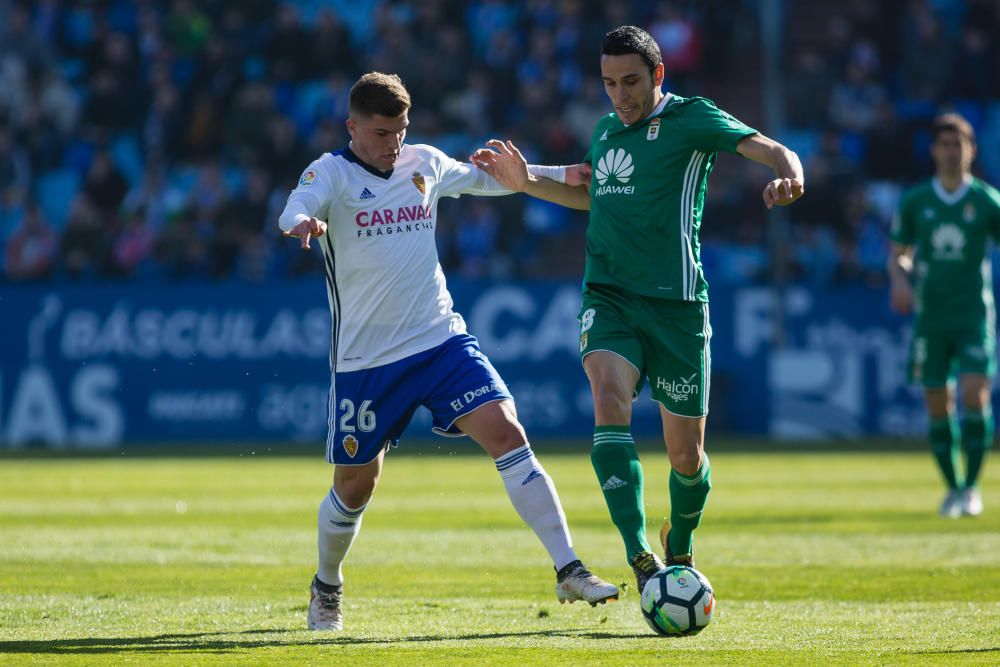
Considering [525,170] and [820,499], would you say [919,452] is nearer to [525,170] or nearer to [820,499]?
[820,499]

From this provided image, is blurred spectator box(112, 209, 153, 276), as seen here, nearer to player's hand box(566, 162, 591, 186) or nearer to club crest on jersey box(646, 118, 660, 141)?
player's hand box(566, 162, 591, 186)

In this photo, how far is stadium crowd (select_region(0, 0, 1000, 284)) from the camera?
71.9ft

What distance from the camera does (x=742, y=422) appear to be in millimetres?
21188

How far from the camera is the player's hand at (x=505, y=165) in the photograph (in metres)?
7.46

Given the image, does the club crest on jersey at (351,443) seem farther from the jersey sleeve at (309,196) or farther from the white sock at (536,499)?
the jersey sleeve at (309,196)

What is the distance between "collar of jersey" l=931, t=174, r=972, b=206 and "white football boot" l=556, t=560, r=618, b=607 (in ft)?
23.1

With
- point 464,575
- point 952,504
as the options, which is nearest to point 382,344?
point 464,575

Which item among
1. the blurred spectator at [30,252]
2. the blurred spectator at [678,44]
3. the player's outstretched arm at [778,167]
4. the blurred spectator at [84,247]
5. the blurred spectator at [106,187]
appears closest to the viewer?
the player's outstretched arm at [778,167]

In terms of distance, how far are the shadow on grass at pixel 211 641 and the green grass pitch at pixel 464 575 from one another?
0.9 inches

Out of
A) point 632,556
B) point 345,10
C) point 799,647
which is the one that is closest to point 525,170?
point 632,556

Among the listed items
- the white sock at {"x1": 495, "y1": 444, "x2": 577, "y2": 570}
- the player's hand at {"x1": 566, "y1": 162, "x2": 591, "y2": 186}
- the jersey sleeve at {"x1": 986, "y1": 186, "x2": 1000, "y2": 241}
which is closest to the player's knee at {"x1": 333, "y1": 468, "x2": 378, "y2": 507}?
the white sock at {"x1": 495, "y1": 444, "x2": 577, "y2": 570}

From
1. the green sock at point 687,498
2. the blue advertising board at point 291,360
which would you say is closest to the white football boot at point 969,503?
the green sock at point 687,498

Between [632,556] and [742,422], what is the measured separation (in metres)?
14.8

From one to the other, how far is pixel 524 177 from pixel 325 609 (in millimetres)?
2202
